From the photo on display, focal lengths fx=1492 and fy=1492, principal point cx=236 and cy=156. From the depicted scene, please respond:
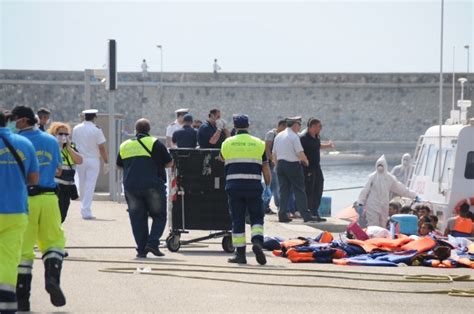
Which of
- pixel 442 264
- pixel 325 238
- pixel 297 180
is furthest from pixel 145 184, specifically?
pixel 297 180

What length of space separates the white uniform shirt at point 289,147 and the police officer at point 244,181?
595 centimetres

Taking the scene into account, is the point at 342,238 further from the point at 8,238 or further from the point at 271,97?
the point at 271,97

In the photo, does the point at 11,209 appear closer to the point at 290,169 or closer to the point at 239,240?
the point at 239,240

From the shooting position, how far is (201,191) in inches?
675

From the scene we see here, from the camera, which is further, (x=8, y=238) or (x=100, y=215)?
(x=100, y=215)

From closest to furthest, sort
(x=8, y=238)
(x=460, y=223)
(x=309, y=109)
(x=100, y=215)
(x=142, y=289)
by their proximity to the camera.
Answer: (x=8, y=238)
(x=142, y=289)
(x=460, y=223)
(x=100, y=215)
(x=309, y=109)

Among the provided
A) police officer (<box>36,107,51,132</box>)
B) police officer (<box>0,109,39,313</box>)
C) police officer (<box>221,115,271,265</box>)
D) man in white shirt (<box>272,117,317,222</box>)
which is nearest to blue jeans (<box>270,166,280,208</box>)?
man in white shirt (<box>272,117,317,222</box>)

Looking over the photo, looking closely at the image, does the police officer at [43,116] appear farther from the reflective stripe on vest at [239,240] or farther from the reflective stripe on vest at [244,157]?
the reflective stripe on vest at [239,240]

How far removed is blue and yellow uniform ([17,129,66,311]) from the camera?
37.9 ft

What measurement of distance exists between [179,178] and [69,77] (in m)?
78.9

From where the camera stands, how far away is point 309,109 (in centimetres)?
9369

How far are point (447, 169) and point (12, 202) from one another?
13446 mm

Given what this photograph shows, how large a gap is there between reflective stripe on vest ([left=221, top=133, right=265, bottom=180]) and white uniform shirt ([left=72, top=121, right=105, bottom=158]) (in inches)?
231

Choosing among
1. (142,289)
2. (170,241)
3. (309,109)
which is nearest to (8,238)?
(142,289)
